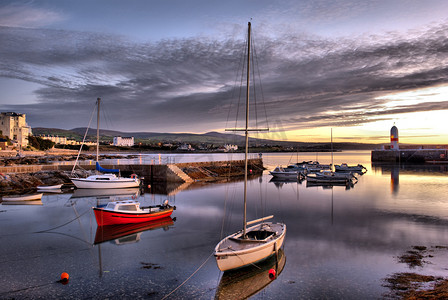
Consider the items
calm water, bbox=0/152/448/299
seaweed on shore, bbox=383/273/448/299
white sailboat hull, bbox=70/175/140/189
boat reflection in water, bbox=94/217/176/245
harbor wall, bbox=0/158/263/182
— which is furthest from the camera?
harbor wall, bbox=0/158/263/182

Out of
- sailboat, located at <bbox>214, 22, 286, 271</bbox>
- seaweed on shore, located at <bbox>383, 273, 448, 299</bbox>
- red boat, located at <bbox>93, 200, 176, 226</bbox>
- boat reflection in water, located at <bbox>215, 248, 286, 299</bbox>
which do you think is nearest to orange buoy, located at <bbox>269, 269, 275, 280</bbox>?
boat reflection in water, located at <bbox>215, 248, 286, 299</bbox>

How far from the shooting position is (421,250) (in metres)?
15.3

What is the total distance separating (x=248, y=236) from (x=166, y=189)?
25228mm

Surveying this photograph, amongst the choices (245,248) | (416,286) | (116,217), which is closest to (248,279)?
(245,248)

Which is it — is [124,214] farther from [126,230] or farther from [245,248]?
[245,248]

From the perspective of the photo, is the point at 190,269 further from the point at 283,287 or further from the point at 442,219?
the point at 442,219

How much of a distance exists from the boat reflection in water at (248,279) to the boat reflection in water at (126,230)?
7.24 metres

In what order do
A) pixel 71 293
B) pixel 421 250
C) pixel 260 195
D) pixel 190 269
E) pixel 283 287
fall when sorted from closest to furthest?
pixel 71 293
pixel 283 287
pixel 190 269
pixel 421 250
pixel 260 195

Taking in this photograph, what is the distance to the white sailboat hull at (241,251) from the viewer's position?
37.7 feet

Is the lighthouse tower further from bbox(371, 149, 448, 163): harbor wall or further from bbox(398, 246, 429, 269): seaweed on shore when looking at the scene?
bbox(398, 246, 429, 269): seaweed on shore

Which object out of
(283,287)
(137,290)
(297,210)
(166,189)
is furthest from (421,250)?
(166,189)

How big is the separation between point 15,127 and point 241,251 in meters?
149

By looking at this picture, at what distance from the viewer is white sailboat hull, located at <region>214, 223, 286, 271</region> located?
37.7 ft

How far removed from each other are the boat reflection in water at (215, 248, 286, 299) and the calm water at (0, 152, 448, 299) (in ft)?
0.25
